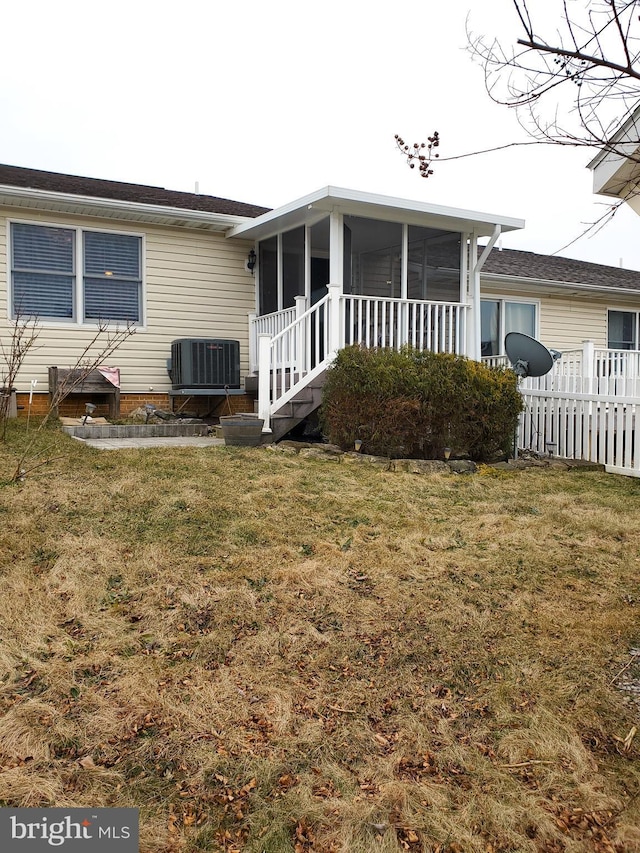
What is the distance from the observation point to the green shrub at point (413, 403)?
25.2ft

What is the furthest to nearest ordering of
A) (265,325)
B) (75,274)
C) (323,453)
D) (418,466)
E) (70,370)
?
(265,325) → (75,274) → (70,370) → (323,453) → (418,466)

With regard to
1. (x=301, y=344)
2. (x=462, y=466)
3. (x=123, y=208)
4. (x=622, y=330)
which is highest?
(x=123, y=208)

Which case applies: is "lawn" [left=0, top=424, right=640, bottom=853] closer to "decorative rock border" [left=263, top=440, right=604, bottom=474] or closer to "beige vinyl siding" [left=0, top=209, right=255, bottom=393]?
"decorative rock border" [left=263, top=440, right=604, bottom=474]

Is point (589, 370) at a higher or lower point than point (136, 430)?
higher

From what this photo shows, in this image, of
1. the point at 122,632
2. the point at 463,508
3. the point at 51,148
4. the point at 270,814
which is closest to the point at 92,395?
the point at 463,508

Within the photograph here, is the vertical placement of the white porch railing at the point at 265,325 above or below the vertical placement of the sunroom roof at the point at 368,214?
below

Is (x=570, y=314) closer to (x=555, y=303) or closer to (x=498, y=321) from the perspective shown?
(x=555, y=303)

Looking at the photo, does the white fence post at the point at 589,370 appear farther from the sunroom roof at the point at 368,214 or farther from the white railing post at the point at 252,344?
the white railing post at the point at 252,344

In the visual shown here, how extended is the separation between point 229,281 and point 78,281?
8.16ft

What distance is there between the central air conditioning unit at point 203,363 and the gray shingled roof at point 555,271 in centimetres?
638

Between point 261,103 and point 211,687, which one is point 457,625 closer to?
point 211,687

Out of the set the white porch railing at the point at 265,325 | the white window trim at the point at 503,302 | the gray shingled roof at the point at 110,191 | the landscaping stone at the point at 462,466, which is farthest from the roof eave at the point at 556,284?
the landscaping stone at the point at 462,466

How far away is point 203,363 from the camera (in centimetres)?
1030

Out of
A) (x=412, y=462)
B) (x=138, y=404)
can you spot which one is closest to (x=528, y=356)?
(x=412, y=462)
